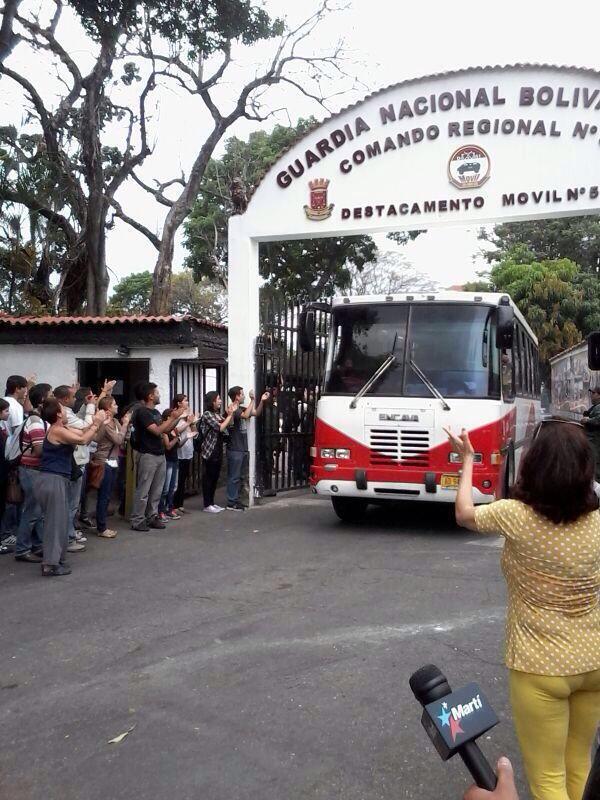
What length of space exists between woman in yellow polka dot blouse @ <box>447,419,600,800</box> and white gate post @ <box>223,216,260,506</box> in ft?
29.0

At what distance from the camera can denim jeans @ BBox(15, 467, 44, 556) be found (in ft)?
25.2

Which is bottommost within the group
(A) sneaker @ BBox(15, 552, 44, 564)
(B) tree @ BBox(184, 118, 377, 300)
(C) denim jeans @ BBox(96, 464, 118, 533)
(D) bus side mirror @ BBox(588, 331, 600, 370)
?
(A) sneaker @ BBox(15, 552, 44, 564)

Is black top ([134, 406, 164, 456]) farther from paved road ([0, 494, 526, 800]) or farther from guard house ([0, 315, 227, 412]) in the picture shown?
guard house ([0, 315, 227, 412])

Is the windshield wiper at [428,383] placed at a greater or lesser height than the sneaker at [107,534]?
greater

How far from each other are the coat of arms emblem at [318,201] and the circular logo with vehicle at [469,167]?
1829mm

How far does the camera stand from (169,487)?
1022cm

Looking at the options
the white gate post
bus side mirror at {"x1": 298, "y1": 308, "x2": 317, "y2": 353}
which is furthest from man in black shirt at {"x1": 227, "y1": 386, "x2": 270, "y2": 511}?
bus side mirror at {"x1": 298, "y1": 308, "x2": 317, "y2": 353}

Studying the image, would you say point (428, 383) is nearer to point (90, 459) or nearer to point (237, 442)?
point (237, 442)

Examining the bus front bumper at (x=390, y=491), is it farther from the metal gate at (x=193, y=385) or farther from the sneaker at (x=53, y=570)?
the metal gate at (x=193, y=385)

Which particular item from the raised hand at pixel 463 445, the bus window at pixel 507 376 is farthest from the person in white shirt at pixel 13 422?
the raised hand at pixel 463 445

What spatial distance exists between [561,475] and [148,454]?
24.3 feet

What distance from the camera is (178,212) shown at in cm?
2169

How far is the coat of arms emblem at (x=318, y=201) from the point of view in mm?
11219

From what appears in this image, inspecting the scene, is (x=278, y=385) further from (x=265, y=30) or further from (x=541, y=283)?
(x=541, y=283)
